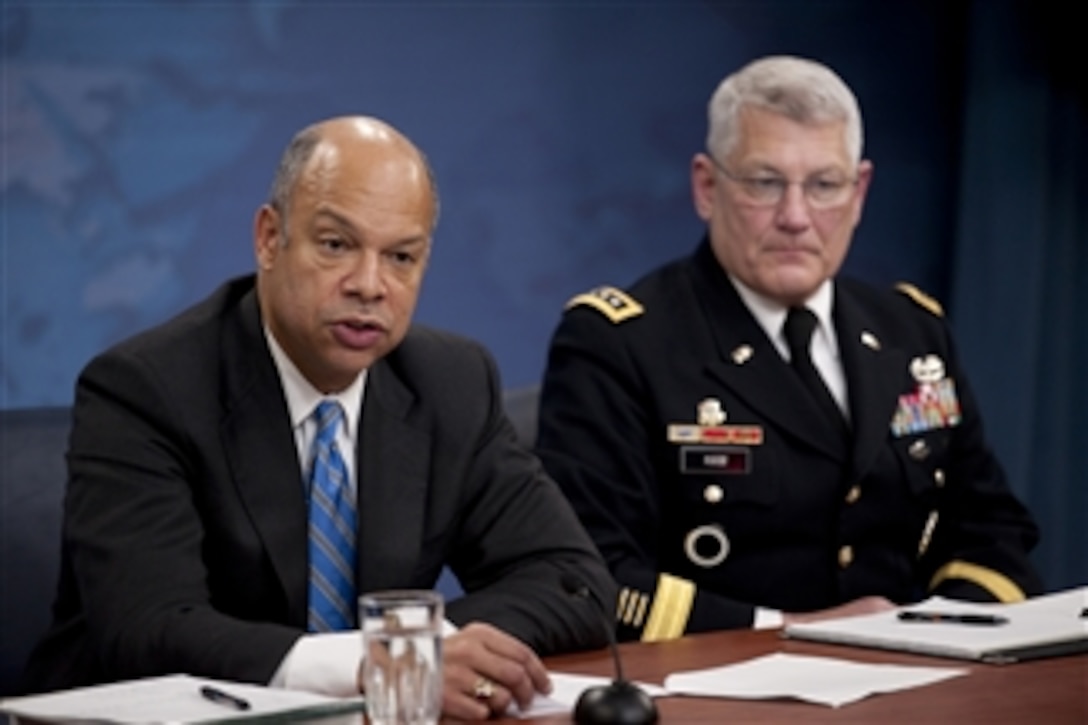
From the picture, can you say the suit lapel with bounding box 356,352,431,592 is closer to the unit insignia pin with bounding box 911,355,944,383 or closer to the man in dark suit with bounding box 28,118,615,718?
the man in dark suit with bounding box 28,118,615,718

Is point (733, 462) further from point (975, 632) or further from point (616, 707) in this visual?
point (616, 707)

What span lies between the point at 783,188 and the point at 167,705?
1.87 m

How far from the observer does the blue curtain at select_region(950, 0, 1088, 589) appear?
4.99 meters

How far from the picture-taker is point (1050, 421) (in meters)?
5.07

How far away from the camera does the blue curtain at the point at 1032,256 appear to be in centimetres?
499

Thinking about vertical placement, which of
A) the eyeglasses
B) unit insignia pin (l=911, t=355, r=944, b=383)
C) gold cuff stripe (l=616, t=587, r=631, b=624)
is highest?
the eyeglasses

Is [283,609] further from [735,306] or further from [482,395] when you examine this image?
[735,306]

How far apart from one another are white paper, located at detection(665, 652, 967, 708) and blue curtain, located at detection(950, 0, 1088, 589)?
8.62 ft

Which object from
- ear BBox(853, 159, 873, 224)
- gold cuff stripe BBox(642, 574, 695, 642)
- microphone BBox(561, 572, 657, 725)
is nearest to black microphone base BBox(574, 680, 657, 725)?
microphone BBox(561, 572, 657, 725)

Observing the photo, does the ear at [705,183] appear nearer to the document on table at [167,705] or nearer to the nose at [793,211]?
the nose at [793,211]

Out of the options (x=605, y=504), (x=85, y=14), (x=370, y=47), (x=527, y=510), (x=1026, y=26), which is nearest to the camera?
(x=527, y=510)

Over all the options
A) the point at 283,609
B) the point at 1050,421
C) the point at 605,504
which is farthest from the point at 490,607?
the point at 1050,421

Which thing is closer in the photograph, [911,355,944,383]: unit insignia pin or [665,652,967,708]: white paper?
[665,652,967,708]: white paper

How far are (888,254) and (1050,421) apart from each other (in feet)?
1.94
